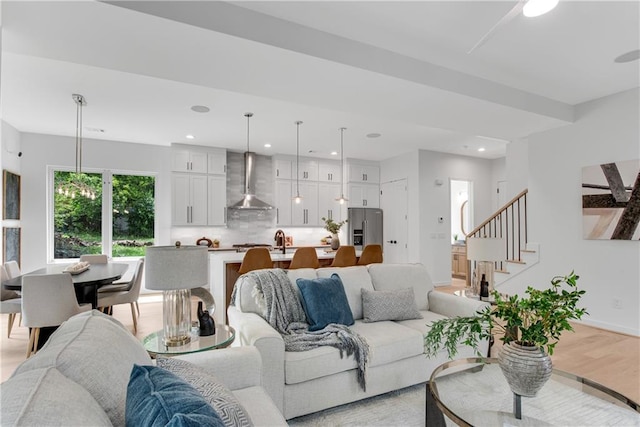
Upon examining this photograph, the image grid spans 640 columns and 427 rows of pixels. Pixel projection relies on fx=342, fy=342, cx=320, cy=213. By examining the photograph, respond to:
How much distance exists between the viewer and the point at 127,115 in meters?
4.78

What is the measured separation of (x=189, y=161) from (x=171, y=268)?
507 cm

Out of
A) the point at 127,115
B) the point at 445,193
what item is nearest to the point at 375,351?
the point at 127,115

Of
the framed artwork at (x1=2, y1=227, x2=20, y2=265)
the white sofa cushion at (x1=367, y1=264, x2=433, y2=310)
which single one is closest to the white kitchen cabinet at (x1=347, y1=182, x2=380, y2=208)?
the white sofa cushion at (x1=367, y1=264, x2=433, y2=310)

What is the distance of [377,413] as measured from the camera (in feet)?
7.55

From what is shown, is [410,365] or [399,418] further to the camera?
[410,365]

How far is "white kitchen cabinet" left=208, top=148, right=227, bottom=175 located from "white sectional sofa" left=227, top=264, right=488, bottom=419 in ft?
14.6

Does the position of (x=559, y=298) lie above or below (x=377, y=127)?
below

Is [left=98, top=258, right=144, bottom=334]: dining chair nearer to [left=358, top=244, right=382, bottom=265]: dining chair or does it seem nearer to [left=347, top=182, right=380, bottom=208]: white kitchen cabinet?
[left=358, top=244, right=382, bottom=265]: dining chair

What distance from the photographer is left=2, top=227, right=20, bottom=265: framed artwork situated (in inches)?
195

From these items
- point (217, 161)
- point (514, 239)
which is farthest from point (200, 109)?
point (514, 239)

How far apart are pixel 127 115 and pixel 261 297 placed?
372 centimetres

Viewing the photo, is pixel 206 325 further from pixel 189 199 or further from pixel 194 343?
pixel 189 199

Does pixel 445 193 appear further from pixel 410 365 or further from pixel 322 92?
pixel 410 365

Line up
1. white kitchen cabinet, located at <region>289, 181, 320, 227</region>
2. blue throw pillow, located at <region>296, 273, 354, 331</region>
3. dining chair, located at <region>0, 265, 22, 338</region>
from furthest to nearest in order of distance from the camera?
white kitchen cabinet, located at <region>289, 181, 320, 227</region> < dining chair, located at <region>0, 265, 22, 338</region> < blue throw pillow, located at <region>296, 273, 354, 331</region>
